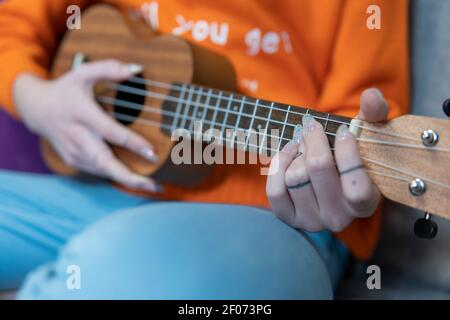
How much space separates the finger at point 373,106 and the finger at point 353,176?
2cm

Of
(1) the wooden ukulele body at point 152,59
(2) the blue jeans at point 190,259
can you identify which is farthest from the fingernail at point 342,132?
(1) the wooden ukulele body at point 152,59

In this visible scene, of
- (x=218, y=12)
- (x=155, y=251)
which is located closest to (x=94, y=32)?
(x=218, y=12)

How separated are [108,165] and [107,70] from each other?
139 millimetres

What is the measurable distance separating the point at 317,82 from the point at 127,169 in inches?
11.7

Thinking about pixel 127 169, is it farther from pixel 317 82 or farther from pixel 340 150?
pixel 340 150

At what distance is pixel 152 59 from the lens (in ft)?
2.65

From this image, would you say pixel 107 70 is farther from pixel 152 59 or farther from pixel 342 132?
pixel 342 132

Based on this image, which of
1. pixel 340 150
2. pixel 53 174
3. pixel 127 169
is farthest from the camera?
pixel 53 174

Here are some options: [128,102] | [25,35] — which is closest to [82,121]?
[128,102]

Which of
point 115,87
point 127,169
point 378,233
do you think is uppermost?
point 115,87

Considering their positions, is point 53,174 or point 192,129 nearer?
point 192,129

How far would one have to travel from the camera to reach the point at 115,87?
2.79ft

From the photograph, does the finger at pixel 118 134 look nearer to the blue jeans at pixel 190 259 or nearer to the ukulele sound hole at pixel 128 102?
the ukulele sound hole at pixel 128 102

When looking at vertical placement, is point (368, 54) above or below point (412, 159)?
above
